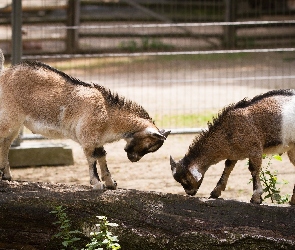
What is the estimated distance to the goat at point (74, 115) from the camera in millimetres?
7891

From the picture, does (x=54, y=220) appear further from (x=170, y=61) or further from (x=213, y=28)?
(x=213, y=28)

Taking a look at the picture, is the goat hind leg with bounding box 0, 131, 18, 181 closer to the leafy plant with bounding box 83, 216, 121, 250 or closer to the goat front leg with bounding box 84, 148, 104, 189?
the goat front leg with bounding box 84, 148, 104, 189

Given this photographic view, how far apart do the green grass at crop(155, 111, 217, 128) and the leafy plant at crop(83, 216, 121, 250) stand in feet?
22.6

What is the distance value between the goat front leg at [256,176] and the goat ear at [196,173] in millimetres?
489

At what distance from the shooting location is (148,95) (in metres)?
16.3

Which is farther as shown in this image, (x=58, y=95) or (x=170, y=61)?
(x=170, y=61)

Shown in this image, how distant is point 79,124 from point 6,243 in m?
1.56

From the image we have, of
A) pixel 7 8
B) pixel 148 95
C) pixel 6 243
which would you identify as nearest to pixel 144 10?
pixel 7 8

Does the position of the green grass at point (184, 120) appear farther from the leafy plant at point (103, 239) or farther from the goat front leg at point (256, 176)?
the leafy plant at point (103, 239)

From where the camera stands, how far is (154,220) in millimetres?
6836

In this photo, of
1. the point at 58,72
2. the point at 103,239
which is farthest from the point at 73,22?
the point at 103,239

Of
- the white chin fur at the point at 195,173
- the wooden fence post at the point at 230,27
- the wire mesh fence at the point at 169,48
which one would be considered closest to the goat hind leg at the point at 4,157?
the white chin fur at the point at 195,173

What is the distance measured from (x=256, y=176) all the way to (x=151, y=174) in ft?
11.8

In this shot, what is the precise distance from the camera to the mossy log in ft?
21.9
